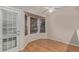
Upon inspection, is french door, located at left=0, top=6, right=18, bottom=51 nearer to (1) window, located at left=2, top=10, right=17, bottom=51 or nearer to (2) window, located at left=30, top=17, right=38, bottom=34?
(1) window, located at left=2, top=10, right=17, bottom=51

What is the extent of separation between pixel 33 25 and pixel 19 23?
1.82 ft

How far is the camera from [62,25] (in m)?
3.14

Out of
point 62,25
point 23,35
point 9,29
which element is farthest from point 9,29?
point 62,25

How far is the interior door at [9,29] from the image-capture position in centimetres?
230

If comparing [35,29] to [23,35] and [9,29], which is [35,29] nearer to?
[23,35]

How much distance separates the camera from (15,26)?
2369 millimetres

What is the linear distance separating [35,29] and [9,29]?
2.43ft

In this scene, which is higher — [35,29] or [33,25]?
[33,25]

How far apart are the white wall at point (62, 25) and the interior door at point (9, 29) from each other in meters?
0.97

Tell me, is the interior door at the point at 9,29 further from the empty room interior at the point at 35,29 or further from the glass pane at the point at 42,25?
the glass pane at the point at 42,25

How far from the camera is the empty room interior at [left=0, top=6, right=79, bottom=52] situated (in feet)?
7.40

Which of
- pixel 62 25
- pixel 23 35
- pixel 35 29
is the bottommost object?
pixel 23 35
